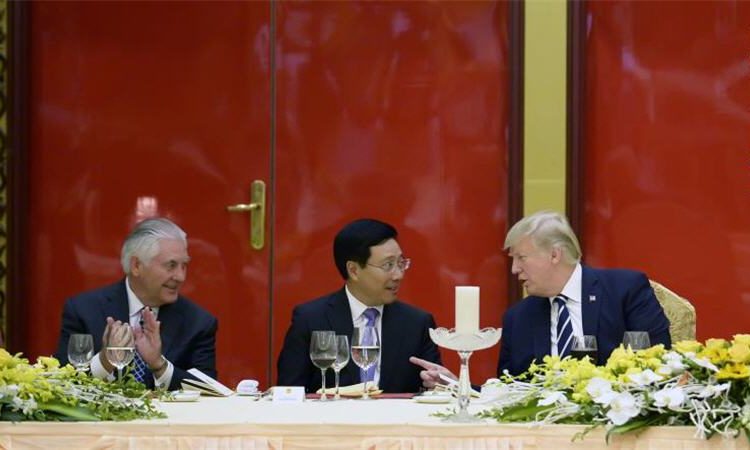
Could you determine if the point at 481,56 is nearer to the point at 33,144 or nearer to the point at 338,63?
the point at 338,63

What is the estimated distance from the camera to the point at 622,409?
3.03 m

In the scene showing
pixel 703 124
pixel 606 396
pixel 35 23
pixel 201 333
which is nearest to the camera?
pixel 606 396

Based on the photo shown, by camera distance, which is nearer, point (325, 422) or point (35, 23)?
point (325, 422)

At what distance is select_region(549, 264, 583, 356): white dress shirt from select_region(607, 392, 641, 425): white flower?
168 centimetres

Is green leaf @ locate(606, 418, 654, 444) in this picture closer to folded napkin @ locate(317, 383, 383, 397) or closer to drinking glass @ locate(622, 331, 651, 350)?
drinking glass @ locate(622, 331, 651, 350)

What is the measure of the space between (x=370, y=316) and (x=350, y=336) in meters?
0.15

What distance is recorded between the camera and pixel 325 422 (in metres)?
3.19

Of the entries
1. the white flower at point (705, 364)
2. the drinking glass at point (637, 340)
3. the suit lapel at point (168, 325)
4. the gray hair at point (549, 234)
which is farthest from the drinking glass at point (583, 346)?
the suit lapel at point (168, 325)

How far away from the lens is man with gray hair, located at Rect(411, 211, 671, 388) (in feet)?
15.5

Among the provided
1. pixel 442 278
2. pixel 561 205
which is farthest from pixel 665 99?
pixel 442 278

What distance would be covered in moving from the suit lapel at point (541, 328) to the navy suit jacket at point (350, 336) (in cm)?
41

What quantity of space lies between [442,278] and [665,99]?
125 cm

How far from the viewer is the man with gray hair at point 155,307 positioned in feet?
16.0

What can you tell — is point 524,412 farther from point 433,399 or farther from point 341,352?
point 341,352
